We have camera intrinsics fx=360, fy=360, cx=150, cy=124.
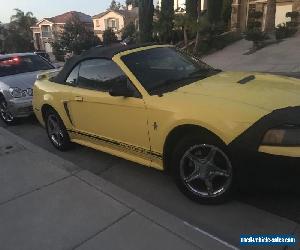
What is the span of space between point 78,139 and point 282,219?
2919 mm

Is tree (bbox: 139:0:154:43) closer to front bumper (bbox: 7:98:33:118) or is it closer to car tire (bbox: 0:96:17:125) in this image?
car tire (bbox: 0:96:17:125)

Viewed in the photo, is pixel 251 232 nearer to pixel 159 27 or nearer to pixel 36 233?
pixel 36 233

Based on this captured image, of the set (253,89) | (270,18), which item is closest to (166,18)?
(270,18)

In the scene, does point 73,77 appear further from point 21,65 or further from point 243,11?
point 243,11

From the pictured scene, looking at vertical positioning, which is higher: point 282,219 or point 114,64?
point 114,64

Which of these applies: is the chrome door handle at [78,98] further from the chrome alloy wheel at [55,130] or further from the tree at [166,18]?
the tree at [166,18]

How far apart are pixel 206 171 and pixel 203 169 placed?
4 centimetres

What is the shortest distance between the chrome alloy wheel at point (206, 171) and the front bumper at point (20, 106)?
14.5ft

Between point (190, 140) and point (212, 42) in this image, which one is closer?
point (190, 140)

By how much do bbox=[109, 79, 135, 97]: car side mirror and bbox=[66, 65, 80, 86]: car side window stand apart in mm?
1073

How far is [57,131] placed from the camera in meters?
5.48

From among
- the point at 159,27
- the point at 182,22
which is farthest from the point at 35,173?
the point at 159,27

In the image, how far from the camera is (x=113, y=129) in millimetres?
4281

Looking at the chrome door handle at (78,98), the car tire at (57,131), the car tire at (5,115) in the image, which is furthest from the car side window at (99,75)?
the car tire at (5,115)
